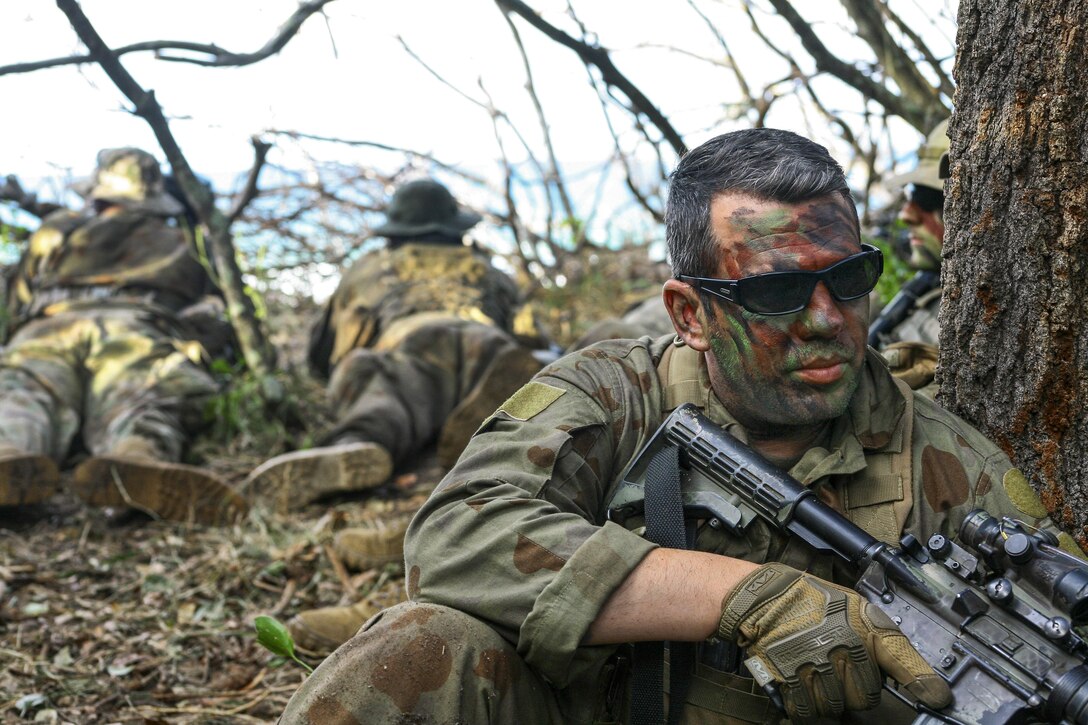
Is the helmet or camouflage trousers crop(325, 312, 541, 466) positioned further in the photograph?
camouflage trousers crop(325, 312, 541, 466)

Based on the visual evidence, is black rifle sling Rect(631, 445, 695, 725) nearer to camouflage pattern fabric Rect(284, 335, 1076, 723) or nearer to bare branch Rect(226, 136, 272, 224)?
camouflage pattern fabric Rect(284, 335, 1076, 723)

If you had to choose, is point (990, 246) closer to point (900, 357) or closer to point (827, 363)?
point (827, 363)

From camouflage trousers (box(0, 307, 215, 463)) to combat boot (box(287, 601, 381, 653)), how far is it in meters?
2.16

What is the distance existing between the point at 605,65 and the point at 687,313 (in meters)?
2.57

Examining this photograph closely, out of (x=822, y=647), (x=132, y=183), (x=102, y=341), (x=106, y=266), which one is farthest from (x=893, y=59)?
(x=132, y=183)

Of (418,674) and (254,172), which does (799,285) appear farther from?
(254,172)

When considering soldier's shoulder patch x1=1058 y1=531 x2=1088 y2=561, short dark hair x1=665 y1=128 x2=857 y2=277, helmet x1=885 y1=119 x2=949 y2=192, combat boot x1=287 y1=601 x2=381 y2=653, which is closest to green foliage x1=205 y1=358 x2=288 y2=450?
combat boot x1=287 y1=601 x2=381 y2=653

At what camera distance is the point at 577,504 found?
8.29 ft

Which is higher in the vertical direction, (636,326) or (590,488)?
(636,326)

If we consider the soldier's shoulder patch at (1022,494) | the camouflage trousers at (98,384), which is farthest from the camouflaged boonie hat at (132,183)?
the soldier's shoulder patch at (1022,494)

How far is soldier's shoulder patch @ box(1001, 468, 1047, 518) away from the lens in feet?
7.95

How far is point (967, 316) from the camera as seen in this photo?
269 cm

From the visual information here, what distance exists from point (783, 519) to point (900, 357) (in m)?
1.20

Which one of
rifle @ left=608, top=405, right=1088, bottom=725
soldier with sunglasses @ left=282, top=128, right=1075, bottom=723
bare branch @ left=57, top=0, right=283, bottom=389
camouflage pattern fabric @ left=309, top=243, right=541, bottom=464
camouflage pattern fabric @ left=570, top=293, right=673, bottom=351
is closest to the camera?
rifle @ left=608, top=405, right=1088, bottom=725
